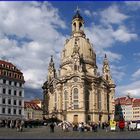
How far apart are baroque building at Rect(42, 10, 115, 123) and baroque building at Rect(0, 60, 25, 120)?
14.7m

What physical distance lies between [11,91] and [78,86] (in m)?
20.7

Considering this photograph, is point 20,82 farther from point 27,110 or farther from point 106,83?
point 27,110

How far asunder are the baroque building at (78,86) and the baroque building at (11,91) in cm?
1474

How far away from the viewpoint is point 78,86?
10712 cm

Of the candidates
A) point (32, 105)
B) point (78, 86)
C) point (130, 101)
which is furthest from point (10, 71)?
point (130, 101)

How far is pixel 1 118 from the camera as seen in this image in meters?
90.8

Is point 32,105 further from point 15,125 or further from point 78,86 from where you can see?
point 15,125

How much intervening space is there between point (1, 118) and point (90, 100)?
29134 mm

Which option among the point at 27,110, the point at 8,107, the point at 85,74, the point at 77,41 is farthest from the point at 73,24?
the point at 27,110

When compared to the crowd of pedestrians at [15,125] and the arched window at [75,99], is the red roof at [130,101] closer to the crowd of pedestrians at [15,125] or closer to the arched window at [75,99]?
the arched window at [75,99]

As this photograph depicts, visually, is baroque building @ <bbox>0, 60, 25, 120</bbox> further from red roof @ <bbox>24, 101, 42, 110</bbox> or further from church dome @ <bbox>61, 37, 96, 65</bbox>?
red roof @ <bbox>24, 101, 42, 110</bbox>

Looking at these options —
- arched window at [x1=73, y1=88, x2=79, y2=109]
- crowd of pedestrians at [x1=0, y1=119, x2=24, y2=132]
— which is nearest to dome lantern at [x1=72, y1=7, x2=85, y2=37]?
arched window at [x1=73, y1=88, x2=79, y2=109]

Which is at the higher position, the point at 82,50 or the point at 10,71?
the point at 82,50

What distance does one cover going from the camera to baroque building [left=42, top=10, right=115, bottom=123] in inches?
4205
